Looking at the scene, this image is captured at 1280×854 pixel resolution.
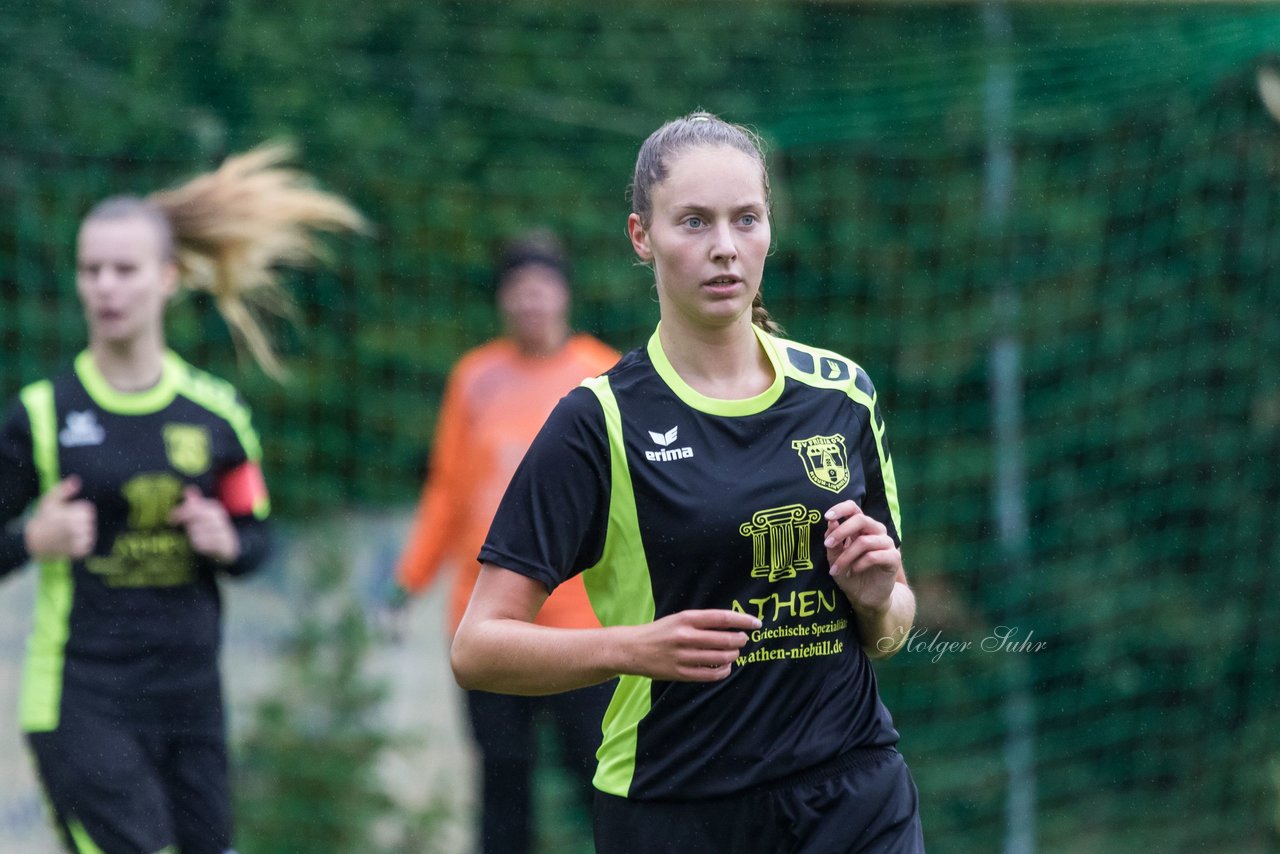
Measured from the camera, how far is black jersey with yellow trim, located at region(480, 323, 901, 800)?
8.73 feet

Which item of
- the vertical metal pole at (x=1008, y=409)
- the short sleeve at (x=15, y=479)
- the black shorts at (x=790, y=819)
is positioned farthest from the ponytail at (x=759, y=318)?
the vertical metal pole at (x=1008, y=409)

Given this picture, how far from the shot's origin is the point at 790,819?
270 cm

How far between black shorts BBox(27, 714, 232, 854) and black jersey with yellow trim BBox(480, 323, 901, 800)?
2.00 meters

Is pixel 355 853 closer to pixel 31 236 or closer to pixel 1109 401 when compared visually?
pixel 31 236

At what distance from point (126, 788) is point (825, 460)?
7.98 ft

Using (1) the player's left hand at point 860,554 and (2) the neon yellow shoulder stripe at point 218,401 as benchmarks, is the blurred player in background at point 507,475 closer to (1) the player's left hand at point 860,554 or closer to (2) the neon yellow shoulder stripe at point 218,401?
(2) the neon yellow shoulder stripe at point 218,401

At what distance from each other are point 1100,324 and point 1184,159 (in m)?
0.70

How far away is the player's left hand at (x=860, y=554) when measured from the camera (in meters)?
2.56

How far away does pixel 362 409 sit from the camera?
671 cm

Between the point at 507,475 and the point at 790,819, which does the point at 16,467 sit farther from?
the point at 790,819

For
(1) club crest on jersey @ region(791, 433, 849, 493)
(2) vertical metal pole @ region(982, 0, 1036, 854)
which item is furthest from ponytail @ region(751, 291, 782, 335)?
(2) vertical metal pole @ region(982, 0, 1036, 854)

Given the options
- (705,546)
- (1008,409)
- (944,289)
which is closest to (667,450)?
(705,546)

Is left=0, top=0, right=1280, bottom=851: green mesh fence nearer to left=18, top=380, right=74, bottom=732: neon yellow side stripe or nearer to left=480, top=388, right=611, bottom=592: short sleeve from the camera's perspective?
left=18, top=380, right=74, bottom=732: neon yellow side stripe

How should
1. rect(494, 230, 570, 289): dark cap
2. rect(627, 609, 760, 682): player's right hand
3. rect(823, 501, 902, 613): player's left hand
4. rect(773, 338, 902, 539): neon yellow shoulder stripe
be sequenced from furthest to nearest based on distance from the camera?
rect(494, 230, 570, 289): dark cap
rect(773, 338, 902, 539): neon yellow shoulder stripe
rect(823, 501, 902, 613): player's left hand
rect(627, 609, 760, 682): player's right hand
